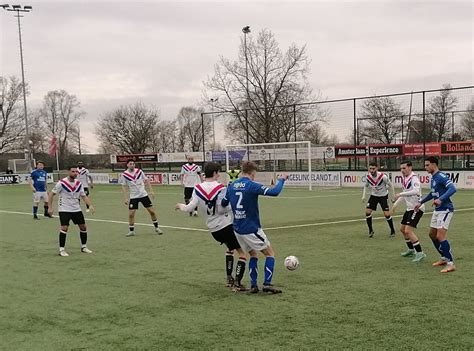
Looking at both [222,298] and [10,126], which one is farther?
[10,126]

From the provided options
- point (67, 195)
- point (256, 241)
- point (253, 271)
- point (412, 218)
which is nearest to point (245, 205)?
point (256, 241)

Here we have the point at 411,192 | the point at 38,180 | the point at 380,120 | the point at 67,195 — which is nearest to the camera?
the point at 411,192

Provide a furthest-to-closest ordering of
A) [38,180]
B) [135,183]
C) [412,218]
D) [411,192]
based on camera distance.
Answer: [38,180] → [135,183] → [411,192] → [412,218]

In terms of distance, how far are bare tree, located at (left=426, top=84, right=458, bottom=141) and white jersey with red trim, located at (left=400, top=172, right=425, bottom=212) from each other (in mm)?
21436

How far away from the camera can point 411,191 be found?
10367mm

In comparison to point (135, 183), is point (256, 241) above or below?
below

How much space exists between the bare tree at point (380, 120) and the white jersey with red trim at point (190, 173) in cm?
1760

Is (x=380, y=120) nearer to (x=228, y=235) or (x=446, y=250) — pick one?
(x=446, y=250)

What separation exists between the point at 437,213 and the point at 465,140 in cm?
2668

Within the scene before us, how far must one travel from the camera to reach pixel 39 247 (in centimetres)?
1267

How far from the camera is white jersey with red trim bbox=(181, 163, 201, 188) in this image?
19.7m

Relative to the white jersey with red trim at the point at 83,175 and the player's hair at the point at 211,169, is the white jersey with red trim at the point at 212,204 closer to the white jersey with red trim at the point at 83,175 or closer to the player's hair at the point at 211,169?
the player's hair at the point at 211,169

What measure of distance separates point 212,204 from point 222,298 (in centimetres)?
136

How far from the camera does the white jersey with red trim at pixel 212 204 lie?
7828 mm
